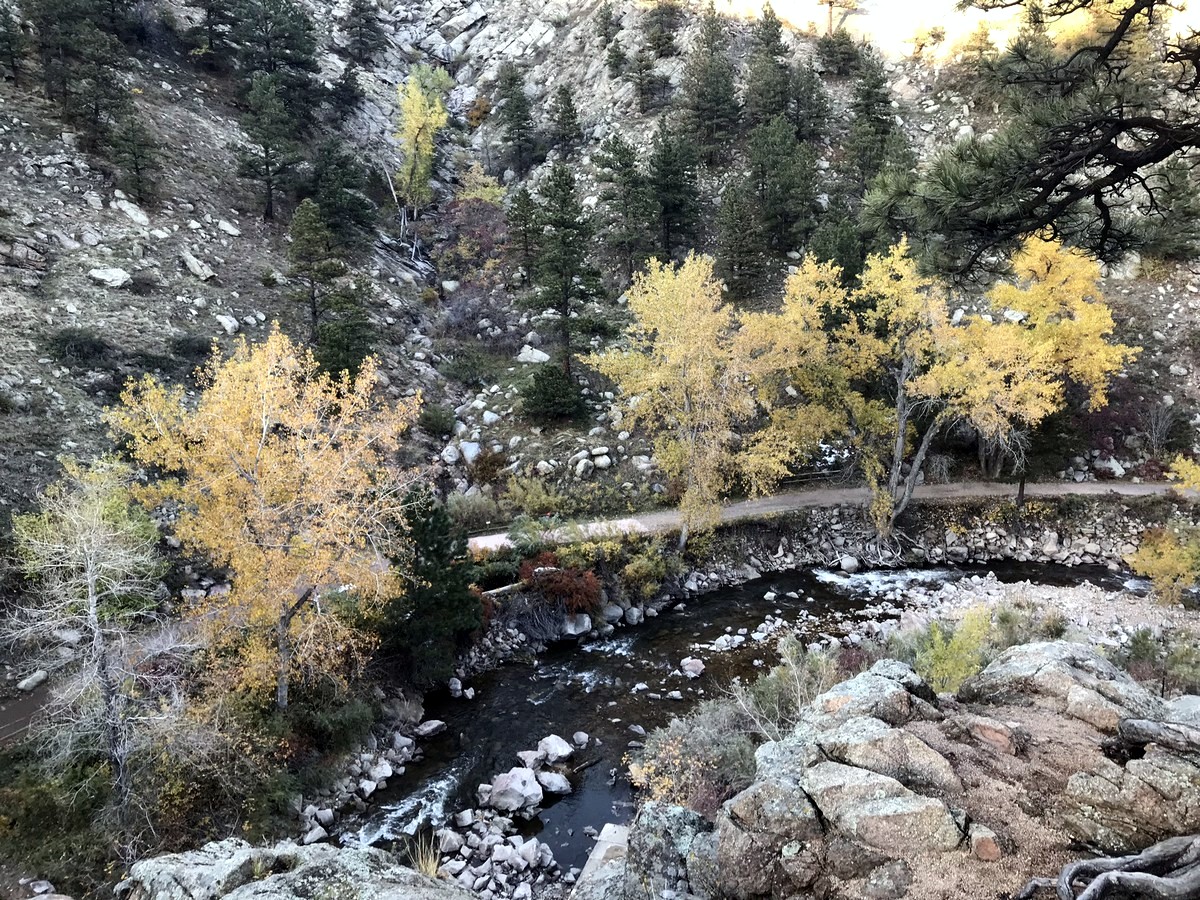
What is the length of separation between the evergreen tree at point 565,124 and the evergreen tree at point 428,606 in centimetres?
3740

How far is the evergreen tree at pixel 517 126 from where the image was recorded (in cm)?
4603

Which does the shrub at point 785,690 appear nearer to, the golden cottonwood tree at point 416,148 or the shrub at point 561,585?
the shrub at point 561,585

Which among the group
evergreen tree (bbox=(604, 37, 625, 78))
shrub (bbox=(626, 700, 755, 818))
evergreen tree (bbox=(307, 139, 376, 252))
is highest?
evergreen tree (bbox=(604, 37, 625, 78))

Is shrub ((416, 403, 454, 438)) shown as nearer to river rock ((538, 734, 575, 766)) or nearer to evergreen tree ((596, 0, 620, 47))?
river rock ((538, 734, 575, 766))

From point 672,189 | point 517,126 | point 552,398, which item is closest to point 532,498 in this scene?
point 552,398

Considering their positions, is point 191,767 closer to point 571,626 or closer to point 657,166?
point 571,626

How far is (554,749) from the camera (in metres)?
14.8

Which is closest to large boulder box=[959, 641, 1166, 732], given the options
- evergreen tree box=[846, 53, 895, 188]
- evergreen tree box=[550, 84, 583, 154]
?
evergreen tree box=[846, 53, 895, 188]

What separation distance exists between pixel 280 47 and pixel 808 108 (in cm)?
3125

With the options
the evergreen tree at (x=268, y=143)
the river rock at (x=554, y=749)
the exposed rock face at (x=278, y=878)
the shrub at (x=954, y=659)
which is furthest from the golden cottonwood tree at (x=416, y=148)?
the exposed rock face at (x=278, y=878)

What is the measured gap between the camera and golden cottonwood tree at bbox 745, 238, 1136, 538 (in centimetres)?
2106

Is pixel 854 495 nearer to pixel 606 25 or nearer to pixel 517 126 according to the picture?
pixel 517 126

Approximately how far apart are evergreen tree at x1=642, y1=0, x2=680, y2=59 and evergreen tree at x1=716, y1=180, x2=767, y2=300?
67.8 ft

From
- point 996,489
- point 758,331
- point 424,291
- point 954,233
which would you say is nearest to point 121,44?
point 424,291
